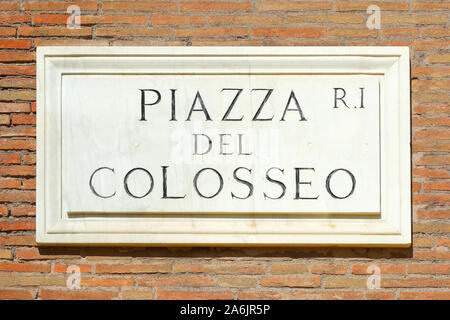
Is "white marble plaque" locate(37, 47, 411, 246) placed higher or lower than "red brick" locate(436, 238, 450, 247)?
higher

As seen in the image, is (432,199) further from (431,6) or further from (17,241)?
(17,241)

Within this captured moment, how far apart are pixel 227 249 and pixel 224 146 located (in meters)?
0.53

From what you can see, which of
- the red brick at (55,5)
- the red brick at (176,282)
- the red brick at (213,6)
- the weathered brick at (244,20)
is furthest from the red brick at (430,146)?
the red brick at (55,5)

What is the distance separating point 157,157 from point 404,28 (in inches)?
57.2

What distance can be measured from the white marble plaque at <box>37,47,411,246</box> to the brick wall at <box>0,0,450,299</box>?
8 cm

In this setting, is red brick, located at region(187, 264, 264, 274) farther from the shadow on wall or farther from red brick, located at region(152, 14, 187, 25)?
red brick, located at region(152, 14, 187, 25)

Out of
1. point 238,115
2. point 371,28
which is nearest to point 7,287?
point 238,115

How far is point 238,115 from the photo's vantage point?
329 centimetres

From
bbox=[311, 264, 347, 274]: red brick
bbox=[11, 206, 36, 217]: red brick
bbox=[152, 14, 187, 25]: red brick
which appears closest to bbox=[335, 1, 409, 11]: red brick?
bbox=[152, 14, 187, 25]: red brick

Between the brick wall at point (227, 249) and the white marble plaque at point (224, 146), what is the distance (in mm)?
83

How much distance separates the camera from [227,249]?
130 inches

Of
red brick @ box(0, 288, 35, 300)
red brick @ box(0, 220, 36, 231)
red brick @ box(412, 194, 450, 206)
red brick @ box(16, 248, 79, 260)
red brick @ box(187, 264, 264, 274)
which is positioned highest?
red brick @ box(412, 194, 450, 206)

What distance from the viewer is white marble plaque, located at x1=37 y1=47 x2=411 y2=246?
3262 millimetres
